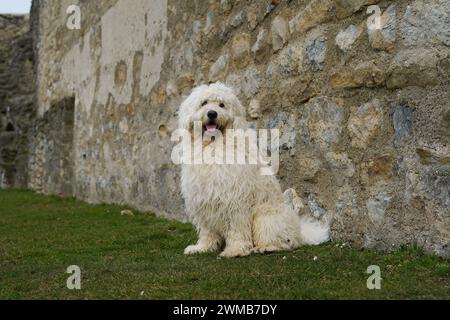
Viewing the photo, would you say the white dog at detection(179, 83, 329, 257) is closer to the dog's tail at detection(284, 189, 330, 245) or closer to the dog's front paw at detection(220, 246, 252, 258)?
the dog's front paw at detection(220, 246, 252, 258)

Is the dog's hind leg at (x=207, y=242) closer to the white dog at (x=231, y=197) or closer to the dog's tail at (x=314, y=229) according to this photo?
the white dog at (x=231, y=197)

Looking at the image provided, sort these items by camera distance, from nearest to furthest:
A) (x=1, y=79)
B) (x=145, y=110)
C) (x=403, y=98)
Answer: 1. (x=403, y=98)
2. (x=145, y=110)
3. (x=1, y=79)

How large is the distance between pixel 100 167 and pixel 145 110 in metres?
2.66

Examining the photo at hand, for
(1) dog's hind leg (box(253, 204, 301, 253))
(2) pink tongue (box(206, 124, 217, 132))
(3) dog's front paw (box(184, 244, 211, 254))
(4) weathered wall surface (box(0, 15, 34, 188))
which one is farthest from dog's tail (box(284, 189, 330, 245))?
(4) weathered wall surface (box(0, 15, 34, 188))

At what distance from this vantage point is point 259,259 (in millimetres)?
4426

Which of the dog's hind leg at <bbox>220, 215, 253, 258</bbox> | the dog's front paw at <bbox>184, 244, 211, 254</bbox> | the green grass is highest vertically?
the dog's hind leg at <bbox>220, 215, 253, 258</bbox>

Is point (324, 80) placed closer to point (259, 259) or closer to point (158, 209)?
point (259, 259)

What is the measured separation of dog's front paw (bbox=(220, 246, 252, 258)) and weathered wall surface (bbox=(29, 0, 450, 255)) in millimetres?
816

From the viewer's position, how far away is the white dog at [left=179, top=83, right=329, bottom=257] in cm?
467

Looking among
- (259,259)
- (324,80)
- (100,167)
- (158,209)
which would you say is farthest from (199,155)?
(100,167)

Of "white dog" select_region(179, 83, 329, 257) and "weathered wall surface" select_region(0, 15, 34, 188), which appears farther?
"weathered wall surface" select_region(0, 15, 34, 188)

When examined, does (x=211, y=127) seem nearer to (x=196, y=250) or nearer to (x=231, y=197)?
(x=231, y=197)

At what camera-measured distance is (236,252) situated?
15.2ft

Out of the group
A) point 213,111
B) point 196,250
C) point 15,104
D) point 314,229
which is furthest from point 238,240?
point 15,104
